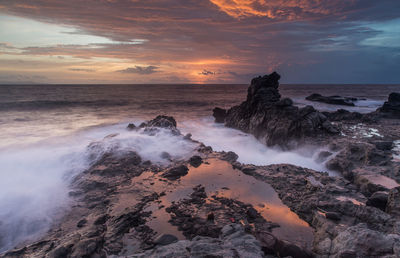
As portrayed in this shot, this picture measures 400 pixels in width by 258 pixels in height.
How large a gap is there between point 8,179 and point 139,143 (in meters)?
7.95

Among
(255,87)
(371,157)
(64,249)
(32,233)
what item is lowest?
(32,233)

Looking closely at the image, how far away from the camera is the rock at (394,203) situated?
7.02m

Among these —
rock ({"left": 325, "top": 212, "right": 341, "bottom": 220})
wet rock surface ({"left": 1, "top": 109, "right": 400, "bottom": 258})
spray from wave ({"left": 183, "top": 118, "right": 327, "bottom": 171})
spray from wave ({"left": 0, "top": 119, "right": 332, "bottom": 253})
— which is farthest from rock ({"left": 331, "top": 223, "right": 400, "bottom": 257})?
spray from wave ({"left": 0, "top": 119, "right": 332, "bottom": 253})

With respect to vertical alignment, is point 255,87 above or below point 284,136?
above

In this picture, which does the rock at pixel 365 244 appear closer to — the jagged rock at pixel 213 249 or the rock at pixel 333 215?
the rock at pixel 333 215

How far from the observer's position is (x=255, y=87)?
1041 inches

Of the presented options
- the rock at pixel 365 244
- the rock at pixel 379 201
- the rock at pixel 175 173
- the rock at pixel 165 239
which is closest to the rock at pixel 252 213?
the rock at pixel 365 244

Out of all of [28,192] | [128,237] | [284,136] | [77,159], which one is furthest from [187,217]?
[284,136]

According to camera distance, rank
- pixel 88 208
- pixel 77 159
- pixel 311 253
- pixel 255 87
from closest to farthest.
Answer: pixel 311 253 < pixel 88 208 < pixel 77 159 < pixel 255 87

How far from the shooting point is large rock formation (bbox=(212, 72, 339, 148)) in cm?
1805

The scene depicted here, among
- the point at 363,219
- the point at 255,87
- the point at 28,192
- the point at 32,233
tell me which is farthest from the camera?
the point at 255,87

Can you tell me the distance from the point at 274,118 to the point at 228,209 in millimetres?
13654

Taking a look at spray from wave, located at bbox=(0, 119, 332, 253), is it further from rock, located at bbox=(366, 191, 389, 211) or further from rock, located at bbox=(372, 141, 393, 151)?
rock, located at bbox=(366, 191, 389, 211)

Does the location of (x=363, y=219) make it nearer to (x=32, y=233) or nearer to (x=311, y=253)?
(x=311, y=253)
